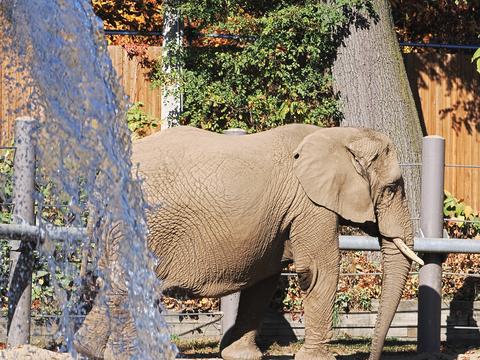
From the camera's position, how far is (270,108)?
1368 cm

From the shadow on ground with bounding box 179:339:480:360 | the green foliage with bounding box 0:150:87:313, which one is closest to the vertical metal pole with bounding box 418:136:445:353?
the shadow on ground with bounding box 179:339:480:360

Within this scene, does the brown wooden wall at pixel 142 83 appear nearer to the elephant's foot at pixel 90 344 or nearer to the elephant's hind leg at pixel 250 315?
the elephant's hind leg at pixel 250 315

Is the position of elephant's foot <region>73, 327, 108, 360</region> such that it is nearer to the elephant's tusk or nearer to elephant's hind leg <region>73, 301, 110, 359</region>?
elephant's hind leg <region>73, 301, 110, 359</region>

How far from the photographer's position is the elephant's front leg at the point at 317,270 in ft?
28.5

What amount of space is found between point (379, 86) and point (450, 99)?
2213 millimetres

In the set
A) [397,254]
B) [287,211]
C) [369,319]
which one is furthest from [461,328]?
[287,211]

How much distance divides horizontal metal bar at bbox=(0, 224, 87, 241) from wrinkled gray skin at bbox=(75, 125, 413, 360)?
1.88 feet

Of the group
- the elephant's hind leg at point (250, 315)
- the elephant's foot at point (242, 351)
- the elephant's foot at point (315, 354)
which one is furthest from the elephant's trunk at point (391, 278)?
the elephant's foot at point (242, 351)

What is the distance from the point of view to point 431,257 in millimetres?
9664

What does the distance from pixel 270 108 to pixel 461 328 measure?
4.16m

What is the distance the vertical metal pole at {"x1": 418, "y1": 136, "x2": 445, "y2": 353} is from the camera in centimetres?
956

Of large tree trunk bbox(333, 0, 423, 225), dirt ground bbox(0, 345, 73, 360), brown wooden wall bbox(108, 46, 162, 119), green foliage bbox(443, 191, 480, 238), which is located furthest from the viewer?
brown wooden wall bbox(108, 46, 162, 119)

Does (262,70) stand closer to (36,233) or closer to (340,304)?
(340,304)

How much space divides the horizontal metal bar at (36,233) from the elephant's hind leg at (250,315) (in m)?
1.50
